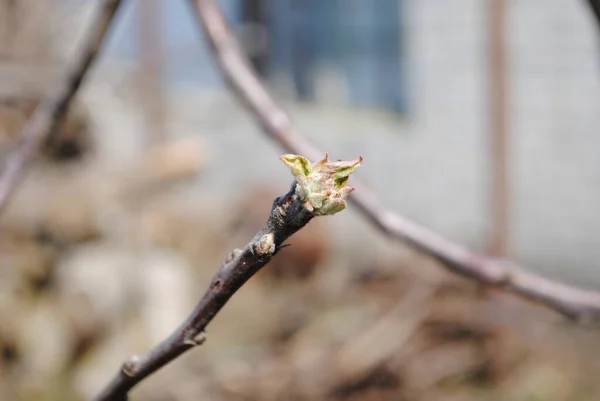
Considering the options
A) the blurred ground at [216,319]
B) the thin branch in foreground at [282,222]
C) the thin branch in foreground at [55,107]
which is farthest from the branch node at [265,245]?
the blurred ground at [216,319]

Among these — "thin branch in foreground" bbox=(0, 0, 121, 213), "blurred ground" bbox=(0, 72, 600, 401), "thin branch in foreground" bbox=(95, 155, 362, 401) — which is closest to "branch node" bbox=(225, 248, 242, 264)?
"thin branch in foreground" bbox=(95, 155, 362, 401)

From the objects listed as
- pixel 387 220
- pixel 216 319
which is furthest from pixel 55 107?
pixel 216 319

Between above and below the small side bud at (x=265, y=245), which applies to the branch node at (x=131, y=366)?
below

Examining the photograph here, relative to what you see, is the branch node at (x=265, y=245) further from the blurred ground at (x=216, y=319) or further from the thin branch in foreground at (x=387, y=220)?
the blurred ground at (x=216, y=319)

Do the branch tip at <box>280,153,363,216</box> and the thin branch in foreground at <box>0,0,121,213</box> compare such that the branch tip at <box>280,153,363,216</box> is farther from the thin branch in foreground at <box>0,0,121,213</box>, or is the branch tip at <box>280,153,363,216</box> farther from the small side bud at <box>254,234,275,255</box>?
the thin branch in foreground at <box>0,0,121,213</box>

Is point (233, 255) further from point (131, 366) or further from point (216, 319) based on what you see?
point (216, 319)

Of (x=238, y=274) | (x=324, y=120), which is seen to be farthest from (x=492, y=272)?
(x=324, y=120)
